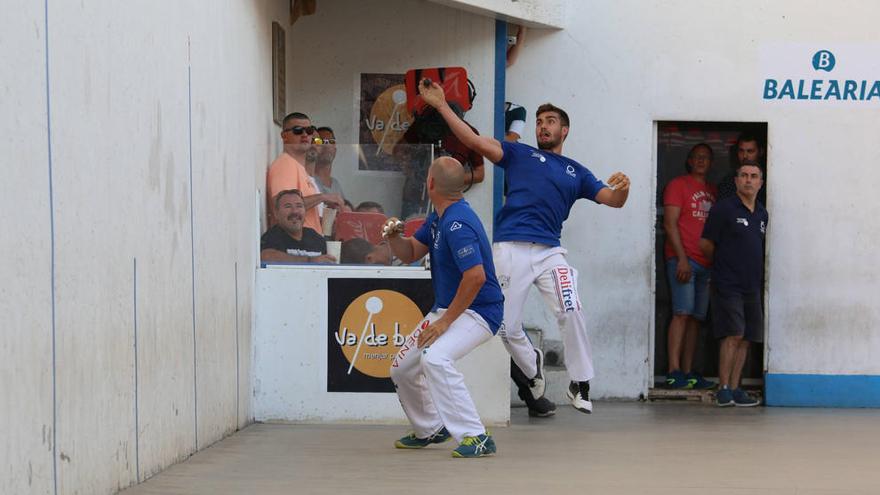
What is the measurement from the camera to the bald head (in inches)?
313

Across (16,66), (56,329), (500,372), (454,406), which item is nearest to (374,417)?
(500,372)

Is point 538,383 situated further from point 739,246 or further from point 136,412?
point 136,412

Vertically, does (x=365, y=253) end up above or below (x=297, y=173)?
below

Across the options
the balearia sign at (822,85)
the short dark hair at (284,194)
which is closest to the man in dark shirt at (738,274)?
the balearia sign at (822,85)

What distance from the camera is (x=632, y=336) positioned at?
12.8 metres

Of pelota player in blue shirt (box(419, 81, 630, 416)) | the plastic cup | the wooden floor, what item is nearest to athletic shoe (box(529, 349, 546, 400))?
the wooden floor

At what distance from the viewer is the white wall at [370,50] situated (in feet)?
40.0

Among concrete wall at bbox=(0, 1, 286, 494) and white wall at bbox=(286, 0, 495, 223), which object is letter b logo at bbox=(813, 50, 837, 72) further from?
concrete wall at bbox=(0, 1, 286, 494)

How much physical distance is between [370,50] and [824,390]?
508 centimetres

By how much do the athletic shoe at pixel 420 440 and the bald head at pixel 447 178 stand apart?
1438mm

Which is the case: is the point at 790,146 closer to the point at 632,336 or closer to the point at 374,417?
the point at 632,336

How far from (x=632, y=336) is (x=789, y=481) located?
553 cm

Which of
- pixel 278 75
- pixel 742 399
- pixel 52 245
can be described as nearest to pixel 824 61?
pixel 742 399

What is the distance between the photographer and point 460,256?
7.70 m
